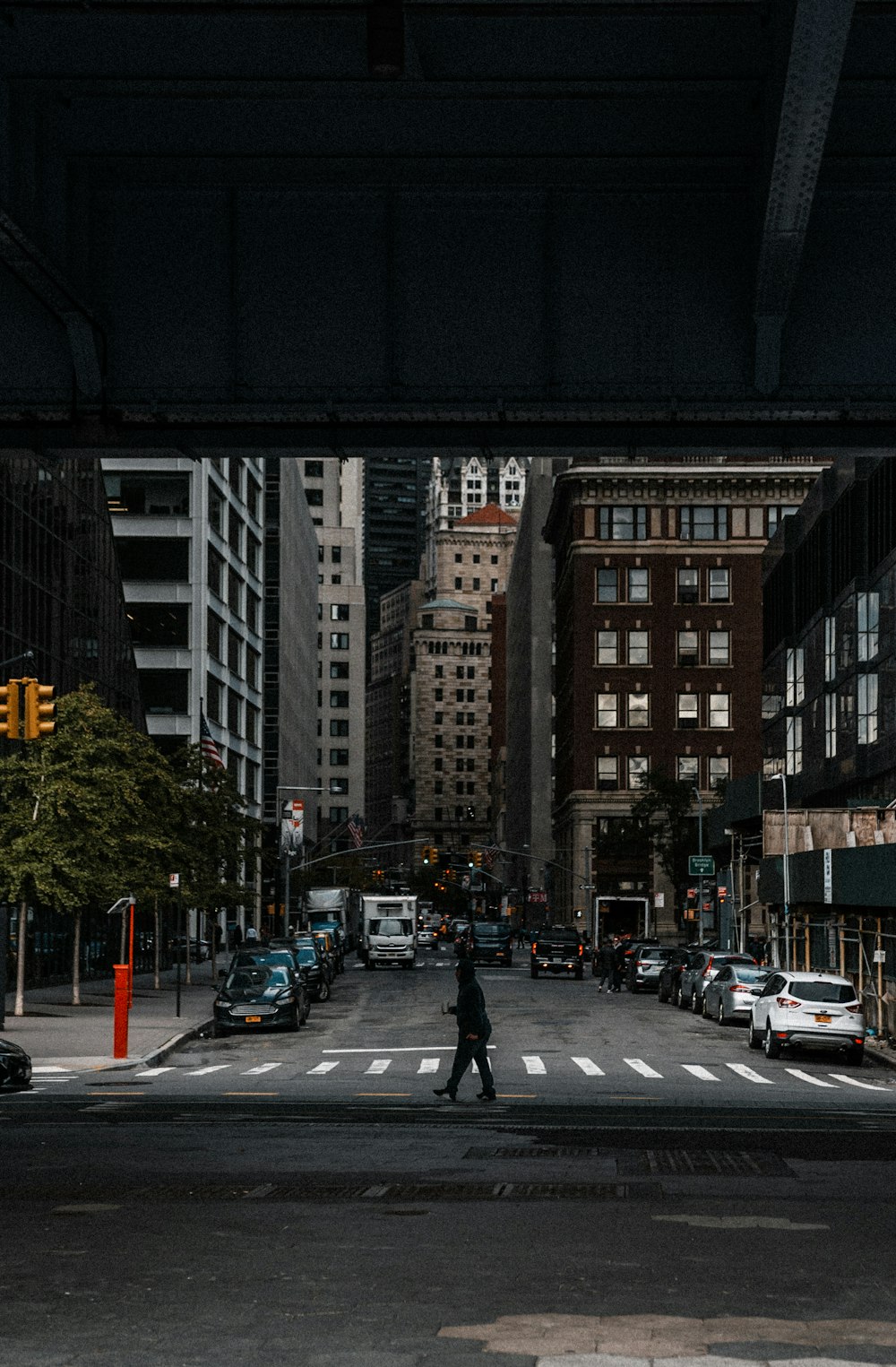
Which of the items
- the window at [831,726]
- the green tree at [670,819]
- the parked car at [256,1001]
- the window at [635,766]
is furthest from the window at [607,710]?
the parked car at [256,1001]

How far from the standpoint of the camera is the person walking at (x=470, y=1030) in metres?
24.3

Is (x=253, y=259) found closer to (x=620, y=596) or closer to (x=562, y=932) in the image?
(x=562, y=932)

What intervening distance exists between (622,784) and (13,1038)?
3512 inches

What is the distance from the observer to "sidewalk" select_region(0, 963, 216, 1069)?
3356 centimetres

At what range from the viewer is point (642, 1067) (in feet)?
107

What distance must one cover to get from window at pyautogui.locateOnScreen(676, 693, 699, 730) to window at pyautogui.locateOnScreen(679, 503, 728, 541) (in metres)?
10.8

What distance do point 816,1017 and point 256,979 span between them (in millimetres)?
13076

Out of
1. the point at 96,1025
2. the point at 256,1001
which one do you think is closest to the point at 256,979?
the point at 256,1001

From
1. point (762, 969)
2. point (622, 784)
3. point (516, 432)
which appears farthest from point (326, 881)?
point (516, 432)

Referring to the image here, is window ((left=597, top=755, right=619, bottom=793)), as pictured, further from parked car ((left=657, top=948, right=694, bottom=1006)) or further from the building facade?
parked car ((left=657, top=948, right=694, bottom=1006))

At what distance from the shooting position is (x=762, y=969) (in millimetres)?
45312

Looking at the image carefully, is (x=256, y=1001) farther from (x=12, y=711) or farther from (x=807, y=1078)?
(x=807, y=1078)

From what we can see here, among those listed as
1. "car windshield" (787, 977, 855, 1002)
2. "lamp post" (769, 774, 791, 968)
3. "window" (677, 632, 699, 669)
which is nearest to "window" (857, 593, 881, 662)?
"lamp post" (769, 774, 791, 968)

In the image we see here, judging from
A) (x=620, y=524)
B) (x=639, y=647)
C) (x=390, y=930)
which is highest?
(x=620, y=524)
